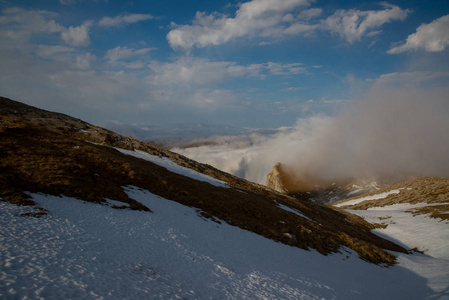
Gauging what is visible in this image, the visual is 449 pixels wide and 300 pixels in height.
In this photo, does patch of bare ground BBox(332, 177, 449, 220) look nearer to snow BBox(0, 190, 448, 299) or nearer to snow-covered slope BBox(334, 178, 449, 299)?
snow-covered slope BBox(334, 178, 449, 299)

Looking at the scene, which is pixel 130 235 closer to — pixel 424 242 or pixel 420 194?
pixel 424 242

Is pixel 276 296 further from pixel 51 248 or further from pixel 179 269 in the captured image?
pixel 51 248

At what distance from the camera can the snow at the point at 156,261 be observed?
8.22 m

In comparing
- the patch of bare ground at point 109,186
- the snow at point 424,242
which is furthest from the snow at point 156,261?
the snow at point 424,242

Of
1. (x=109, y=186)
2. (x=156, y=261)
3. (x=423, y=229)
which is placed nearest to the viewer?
(x=156, y=261)

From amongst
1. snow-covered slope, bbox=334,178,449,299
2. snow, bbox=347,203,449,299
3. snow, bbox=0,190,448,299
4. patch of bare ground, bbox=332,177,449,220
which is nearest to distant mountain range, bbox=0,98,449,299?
snow, bbox=0,190,448,299

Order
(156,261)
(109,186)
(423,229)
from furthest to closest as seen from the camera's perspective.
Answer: (423,229) → (109,186) → (156,261)

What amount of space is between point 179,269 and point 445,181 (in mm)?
116471

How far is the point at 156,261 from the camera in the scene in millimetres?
11469

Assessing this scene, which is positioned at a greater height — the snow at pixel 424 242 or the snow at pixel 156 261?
the snow at pixel 424 242

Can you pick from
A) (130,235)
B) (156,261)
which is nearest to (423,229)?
(156,261)

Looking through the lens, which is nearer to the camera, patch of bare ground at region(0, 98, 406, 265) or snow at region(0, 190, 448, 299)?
snow at region(0, 190, 448, 299)

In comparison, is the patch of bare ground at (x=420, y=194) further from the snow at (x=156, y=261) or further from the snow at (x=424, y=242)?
the snow at (x=156, y=261)

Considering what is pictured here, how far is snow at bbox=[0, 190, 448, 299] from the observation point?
8219 mm
